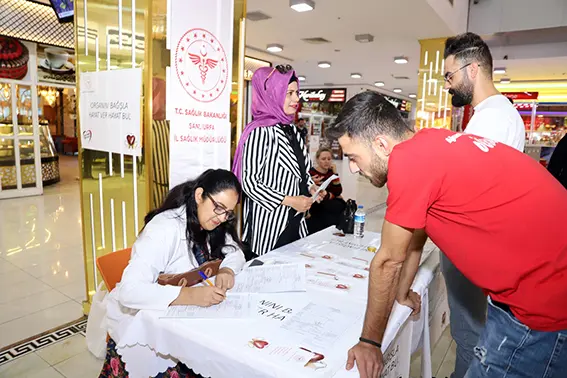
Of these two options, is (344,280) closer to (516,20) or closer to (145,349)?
(145,349)

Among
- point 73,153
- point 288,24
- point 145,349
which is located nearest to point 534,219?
point 145,349

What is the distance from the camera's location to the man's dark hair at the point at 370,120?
45.8 inches

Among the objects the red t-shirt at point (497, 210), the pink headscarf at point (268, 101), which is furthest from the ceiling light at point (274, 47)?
the red t-shirt at point (497, 210)

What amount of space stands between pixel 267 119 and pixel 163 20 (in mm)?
740

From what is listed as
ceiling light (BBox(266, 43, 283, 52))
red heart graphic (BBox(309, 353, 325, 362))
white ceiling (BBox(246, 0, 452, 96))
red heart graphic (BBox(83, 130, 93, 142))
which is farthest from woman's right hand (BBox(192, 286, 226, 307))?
ceiling light (BBox(266, 43, 283, 52))

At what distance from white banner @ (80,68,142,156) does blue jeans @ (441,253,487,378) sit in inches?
71.7

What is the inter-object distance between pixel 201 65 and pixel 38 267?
2.95 metres

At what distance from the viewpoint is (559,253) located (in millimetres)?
973

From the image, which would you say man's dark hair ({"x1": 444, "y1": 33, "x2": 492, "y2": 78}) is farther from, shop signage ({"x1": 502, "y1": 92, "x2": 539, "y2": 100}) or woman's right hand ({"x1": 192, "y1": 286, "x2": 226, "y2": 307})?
shop signage ({"x1": 502, "y1": 92, "x2": 539, "y2": 100})

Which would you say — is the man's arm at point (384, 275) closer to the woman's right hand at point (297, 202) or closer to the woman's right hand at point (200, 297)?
the woman's right hand at point (200, 297)

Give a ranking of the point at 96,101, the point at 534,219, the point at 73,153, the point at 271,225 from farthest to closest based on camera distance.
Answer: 1. the point at 73,153
2. the point at 96,101
3. the point at 271,225
4. the point at 534,219

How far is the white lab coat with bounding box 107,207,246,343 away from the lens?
133 cm

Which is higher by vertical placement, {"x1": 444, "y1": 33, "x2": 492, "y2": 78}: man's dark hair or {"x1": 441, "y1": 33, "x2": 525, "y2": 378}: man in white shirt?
{"x1": 444, "y1": 33, "x2": 492, "y2": 78}: man's dark hair

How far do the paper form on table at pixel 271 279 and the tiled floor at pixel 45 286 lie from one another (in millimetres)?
1212
